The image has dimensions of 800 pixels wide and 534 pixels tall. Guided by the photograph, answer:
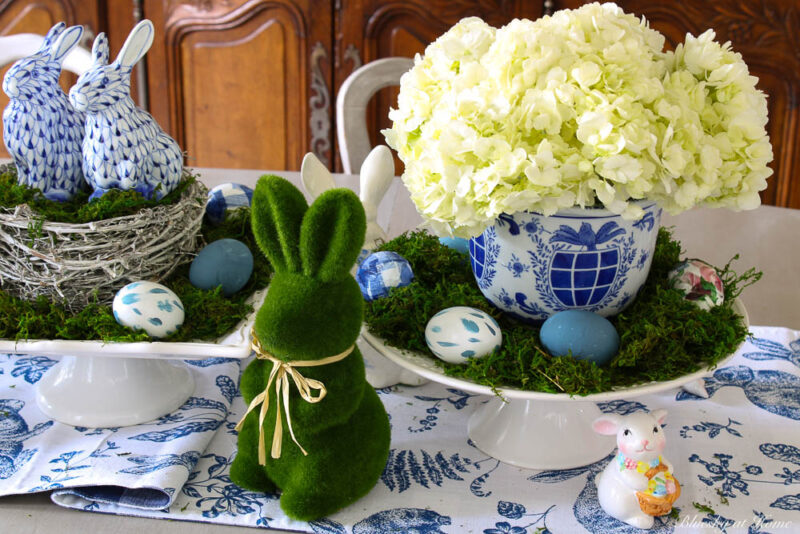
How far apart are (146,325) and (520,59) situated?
1.50 feet

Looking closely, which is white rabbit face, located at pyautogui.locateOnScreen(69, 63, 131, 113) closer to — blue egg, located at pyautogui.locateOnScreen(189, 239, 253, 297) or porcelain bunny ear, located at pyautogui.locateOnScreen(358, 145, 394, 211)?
blue egg, located at pyautogui.locateOnScreen(189, 239, 253, 297)

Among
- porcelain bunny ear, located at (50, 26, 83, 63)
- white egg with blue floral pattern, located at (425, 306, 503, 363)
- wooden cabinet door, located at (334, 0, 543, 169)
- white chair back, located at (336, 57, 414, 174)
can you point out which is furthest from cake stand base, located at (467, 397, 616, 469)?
wooden cabinet door, located at (334, 0, 543, 169)

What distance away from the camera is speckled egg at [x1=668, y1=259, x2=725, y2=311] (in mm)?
847

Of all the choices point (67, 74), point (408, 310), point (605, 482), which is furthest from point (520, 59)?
point (67, 74)

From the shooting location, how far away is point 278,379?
0.70m

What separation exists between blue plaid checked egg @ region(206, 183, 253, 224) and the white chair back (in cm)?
62

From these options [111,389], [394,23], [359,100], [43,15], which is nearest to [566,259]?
[111,389]

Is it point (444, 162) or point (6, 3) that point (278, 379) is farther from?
point (6, 3)

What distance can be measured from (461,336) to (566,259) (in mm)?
138

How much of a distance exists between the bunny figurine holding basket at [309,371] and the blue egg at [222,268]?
0.18 meters

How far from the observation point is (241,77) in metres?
2.43

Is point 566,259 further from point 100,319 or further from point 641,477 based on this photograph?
point 100,319

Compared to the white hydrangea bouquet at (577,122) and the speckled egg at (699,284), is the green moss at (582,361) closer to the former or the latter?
the speckled egg at (699,284)

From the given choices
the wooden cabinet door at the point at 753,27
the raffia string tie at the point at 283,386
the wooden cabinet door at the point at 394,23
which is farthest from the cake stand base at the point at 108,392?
the wooden cabinet door at the point at 753,27
